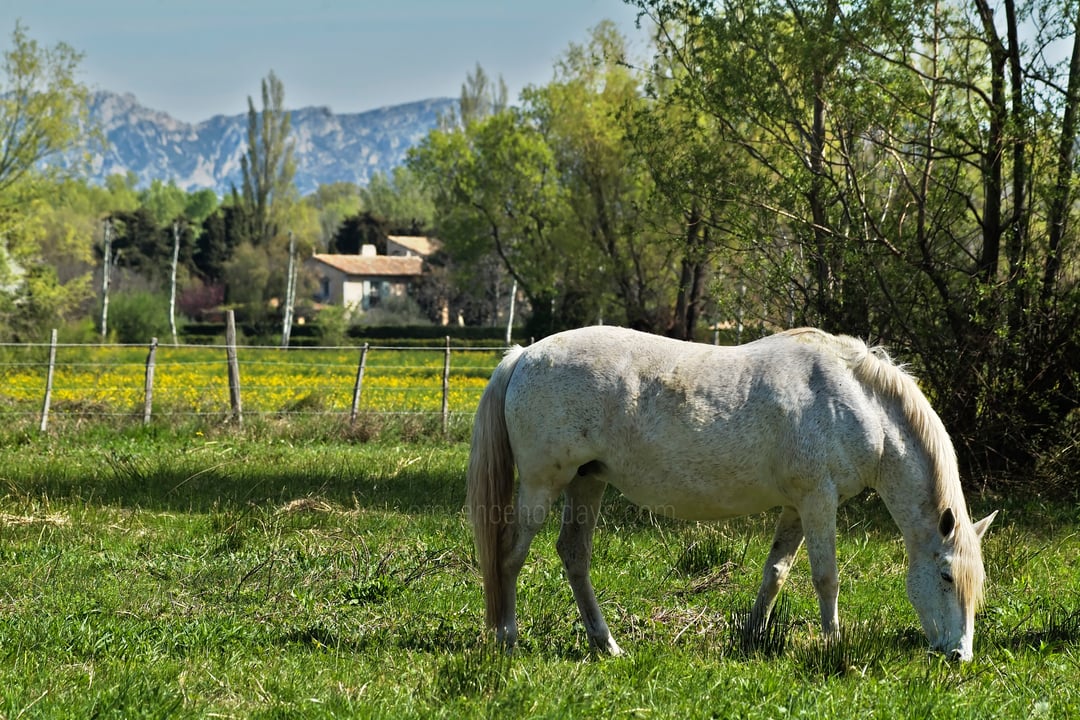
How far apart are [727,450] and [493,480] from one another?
4.43 ft

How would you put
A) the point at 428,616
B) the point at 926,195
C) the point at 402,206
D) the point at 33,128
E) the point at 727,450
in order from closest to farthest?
1. the point at 727,450
2. the point at 428,616
3. the point at 926,195
4. the point at 33,128
5. the point at 402,206

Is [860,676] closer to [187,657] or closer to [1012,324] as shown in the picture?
[187,657]

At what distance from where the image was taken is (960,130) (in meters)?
10.4

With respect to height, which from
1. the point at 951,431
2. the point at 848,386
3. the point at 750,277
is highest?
the point at 750,277

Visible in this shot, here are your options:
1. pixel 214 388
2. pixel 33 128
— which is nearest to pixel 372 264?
pixel 33 128

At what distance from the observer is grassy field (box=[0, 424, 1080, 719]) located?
4402mm

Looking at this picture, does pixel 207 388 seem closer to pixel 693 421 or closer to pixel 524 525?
pixel 524 525

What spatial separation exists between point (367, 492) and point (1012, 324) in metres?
6.83

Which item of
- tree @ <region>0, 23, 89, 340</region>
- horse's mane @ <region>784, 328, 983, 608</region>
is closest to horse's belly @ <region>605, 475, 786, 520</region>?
horse's mane @ <region>784, 328, 983, 608</region>

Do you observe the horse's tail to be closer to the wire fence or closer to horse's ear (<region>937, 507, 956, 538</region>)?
horse's ear (<region>937, 507, 956, 538</region>)

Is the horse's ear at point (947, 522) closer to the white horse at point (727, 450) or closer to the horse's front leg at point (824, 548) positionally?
the white horse at point (727, 450)

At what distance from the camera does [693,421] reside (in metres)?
5.70

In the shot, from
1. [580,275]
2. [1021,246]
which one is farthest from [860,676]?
[580,275]

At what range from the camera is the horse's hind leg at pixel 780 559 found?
5.96m
